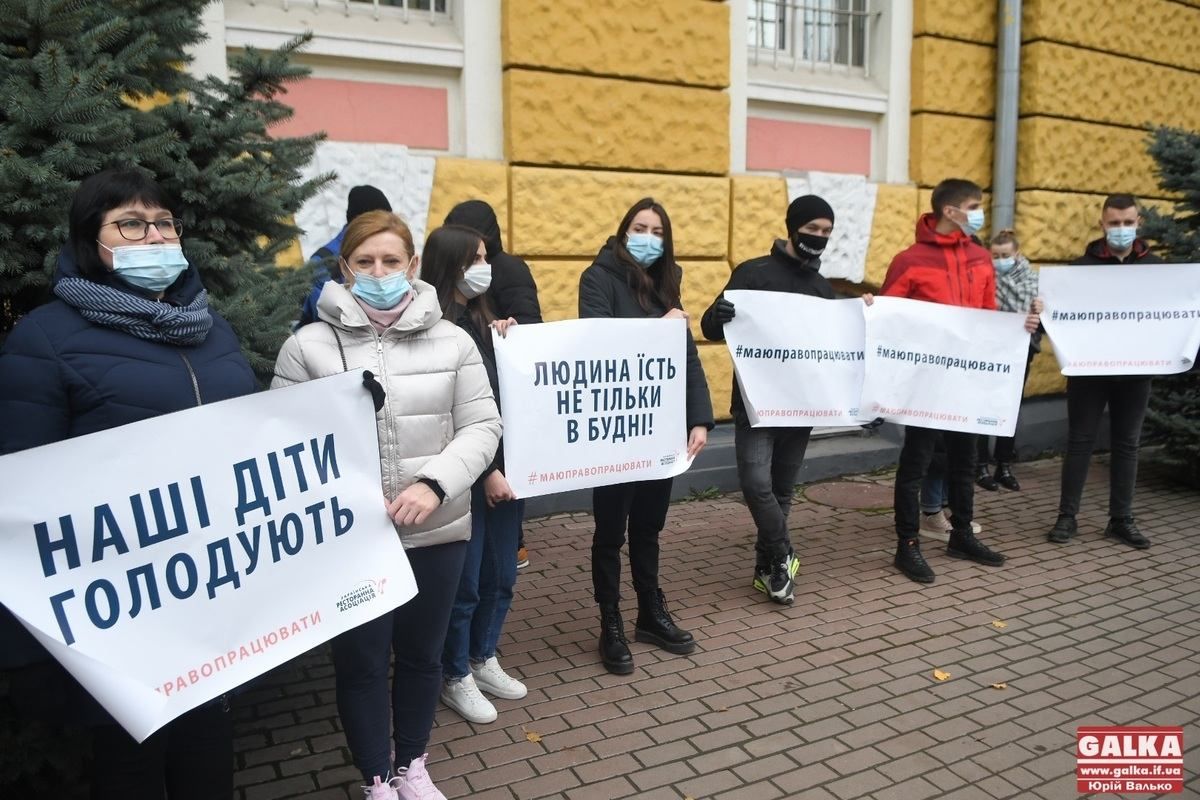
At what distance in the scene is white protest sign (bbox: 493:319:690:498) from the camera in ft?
11.5

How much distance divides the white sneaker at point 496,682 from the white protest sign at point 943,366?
7.30ft

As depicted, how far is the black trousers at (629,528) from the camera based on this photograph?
12.3 feet

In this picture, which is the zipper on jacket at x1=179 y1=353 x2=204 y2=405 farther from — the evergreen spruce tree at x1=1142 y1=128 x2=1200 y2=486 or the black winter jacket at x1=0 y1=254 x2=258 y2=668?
the evergreen spruce tree at x1=1142 y1=128 x2=1200 y2=486

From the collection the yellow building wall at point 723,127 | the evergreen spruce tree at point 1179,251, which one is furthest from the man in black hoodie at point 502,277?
the evergreen spruce tree at point 1179,251

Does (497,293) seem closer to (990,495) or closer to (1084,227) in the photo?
(990,495)

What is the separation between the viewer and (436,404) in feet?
8.48

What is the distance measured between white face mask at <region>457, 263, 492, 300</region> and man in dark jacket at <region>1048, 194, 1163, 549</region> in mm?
3914

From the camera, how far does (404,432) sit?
2529 mm

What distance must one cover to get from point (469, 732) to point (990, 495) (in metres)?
4.64

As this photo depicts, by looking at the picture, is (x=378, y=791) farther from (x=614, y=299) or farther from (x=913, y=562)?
(x=913, y=562)

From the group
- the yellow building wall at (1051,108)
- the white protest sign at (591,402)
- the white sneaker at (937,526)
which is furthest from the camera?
the yellow building wall at (1051,108)

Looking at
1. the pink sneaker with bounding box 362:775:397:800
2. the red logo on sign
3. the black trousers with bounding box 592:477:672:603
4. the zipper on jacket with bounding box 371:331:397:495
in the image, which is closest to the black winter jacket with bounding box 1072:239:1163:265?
the red logo on sign

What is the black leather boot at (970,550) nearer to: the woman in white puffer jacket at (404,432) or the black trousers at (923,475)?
the black trousers at (923,475)

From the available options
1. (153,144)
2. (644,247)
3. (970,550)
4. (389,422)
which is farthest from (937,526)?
(153,144)
